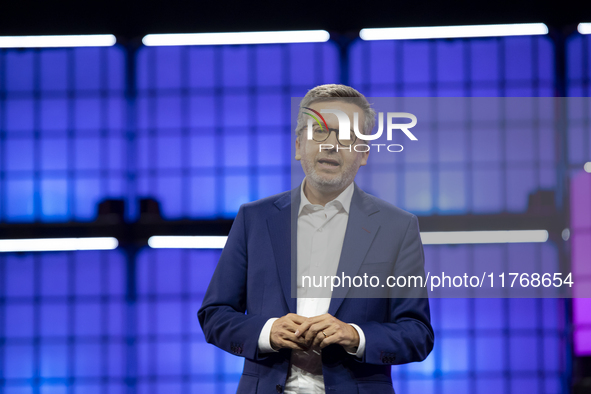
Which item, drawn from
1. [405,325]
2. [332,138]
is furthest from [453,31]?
[405,325]

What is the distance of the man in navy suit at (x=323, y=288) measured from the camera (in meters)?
1.95

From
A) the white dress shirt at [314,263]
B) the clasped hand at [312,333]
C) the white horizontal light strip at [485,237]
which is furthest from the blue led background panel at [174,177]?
the clasped hand at [312,333]

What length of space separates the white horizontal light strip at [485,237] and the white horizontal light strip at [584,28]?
1212mm

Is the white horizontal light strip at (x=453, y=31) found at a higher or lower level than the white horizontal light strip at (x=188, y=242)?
higher

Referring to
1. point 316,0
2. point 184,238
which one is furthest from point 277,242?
point 316,0

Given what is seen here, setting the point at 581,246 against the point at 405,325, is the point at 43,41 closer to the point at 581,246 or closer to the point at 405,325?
the point at 405,325

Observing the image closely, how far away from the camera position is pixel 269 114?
2.99 m

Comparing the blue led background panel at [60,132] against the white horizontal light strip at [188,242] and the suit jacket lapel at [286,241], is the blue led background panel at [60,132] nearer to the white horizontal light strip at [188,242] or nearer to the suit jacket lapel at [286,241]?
the white horizontal light strip at [188,242]

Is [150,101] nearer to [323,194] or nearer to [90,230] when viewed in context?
[90,230]

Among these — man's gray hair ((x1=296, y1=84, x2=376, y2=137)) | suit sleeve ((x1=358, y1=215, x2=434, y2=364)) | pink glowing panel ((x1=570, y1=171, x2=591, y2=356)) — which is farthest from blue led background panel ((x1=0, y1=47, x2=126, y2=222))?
pink glowing panel ((x1=570, y1=171, x2=591, y2=356))

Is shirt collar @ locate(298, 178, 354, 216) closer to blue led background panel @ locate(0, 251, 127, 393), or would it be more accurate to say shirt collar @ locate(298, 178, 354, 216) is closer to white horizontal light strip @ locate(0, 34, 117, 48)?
blue led background panel @ locate(0, 251, 127, 393)

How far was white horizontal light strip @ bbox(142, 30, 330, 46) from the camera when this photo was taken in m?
2.97

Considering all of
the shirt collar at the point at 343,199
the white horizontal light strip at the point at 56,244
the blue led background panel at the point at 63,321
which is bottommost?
the blue led background panel at the point at 63,321

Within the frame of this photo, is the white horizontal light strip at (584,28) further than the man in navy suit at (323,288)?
Yes
